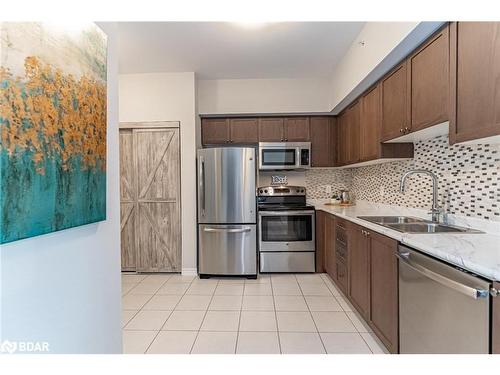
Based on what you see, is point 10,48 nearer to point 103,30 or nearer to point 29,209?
point 29,209

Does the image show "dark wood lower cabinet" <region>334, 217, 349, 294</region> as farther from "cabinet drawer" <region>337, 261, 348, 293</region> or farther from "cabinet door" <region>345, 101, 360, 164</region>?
"cabinet door" <region>345, 101, 360, 164</region>

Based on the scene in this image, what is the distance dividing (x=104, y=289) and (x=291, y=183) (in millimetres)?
3111

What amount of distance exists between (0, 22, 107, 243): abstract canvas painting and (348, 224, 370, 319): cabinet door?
1896 mm

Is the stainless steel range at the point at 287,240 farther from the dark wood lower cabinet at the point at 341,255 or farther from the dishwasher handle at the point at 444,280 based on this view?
the dishwasher handle at the point at 444,280

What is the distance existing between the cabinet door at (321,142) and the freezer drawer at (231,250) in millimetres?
1378

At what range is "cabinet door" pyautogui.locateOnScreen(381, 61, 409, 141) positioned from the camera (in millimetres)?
2062

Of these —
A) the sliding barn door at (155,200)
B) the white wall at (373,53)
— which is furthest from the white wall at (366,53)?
the sliding barn door at (155,200)

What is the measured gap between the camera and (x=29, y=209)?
0.89 metres

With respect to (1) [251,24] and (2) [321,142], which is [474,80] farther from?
(2) [321,142]

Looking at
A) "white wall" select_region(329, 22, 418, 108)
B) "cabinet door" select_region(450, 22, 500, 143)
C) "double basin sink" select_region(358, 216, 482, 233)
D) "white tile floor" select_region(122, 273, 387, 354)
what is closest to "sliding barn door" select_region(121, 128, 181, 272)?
"white tile floor" select_region(122, 273, 387, 354)

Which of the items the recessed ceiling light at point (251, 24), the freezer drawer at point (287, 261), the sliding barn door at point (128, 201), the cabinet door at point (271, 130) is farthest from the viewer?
the cabinet door at point (271, 130)

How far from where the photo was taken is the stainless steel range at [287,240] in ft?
11.5

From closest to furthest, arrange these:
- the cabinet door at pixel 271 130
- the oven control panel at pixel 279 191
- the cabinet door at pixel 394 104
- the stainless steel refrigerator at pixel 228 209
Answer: the cabinet door at pixel 394 104 < the stainless steel refrigerator at pixel 228 209 < the cabinet door at pixel 271 130 < the oven control panel at pixel 279 191
